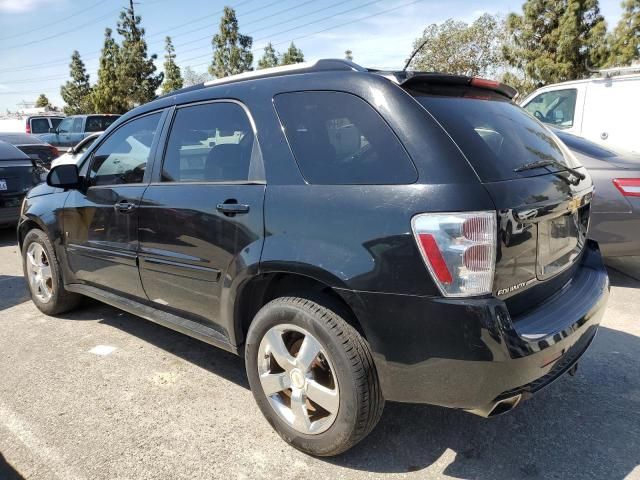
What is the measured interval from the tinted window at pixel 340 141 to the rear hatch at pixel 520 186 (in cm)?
24

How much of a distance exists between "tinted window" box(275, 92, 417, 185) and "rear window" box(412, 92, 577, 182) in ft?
0.79

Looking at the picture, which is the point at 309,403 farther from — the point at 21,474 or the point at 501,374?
the point at 21,474

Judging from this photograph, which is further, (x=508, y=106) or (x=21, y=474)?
(x=508, y=106)

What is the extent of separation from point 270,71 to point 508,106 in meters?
1.33

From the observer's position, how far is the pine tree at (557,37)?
65.4ft

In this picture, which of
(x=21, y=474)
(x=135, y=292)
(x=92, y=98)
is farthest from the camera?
(x=92, y=98)

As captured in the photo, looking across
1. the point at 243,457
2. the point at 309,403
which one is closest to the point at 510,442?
the point at 309,403

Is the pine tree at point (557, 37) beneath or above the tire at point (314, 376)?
above

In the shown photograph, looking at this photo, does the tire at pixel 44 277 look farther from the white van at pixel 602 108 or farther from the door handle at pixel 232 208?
the white van at pixel 602 108

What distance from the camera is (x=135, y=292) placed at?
3.46m

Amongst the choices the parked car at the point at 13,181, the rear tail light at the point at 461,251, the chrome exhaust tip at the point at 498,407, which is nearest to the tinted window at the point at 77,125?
the parked car at the point at 13,181

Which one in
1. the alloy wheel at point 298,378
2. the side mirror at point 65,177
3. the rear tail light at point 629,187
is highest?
the side mirror at point 65,177

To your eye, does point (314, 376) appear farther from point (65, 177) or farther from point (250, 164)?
point (65, 177)

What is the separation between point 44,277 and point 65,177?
112 centimetres
